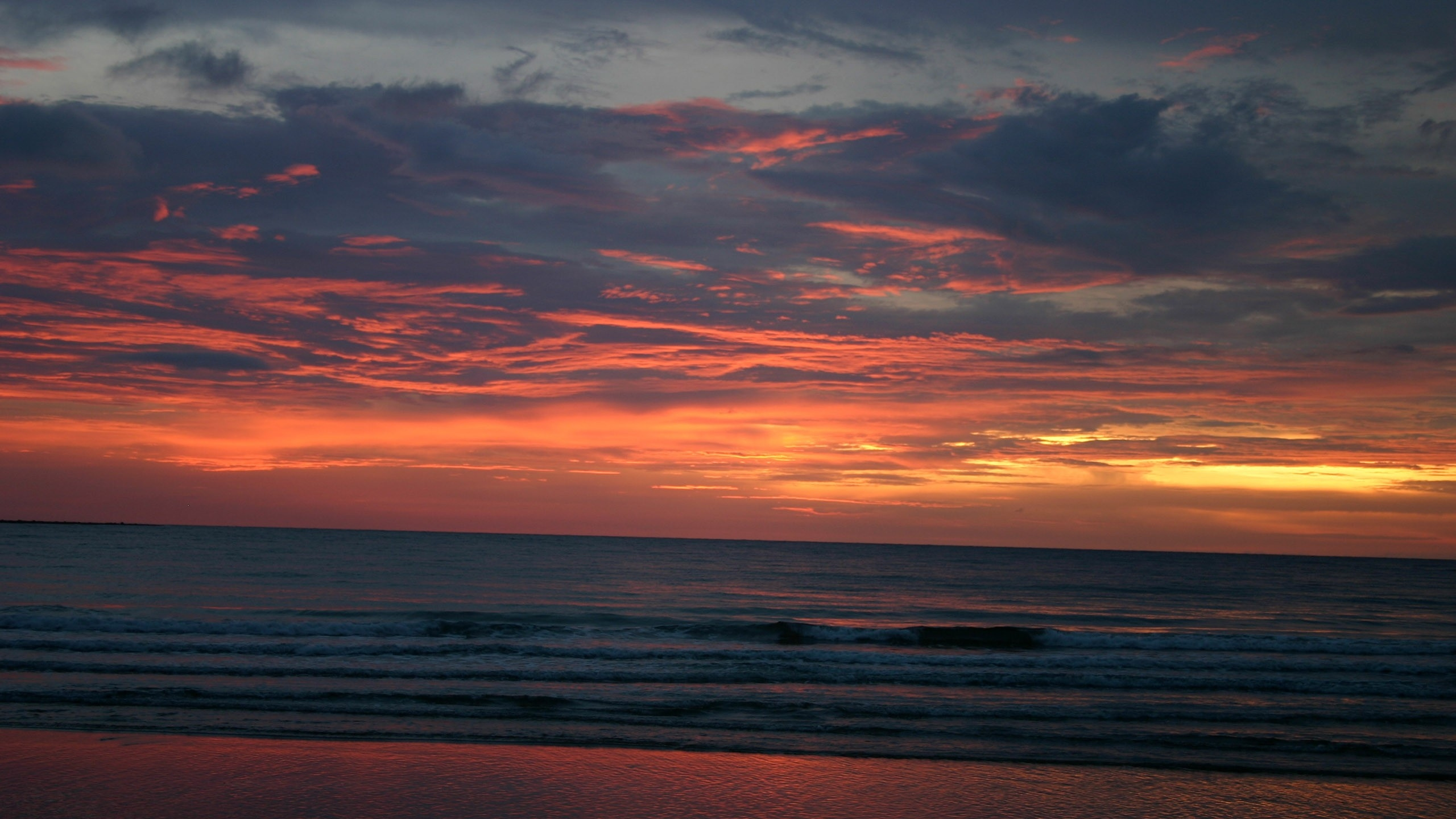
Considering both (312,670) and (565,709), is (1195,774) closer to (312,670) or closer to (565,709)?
(565,709)

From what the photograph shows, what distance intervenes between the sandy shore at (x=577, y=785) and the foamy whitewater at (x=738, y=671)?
703mm

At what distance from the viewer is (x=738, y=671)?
701 inches

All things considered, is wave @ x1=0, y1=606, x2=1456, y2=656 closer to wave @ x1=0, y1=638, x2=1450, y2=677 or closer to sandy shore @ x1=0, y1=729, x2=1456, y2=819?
wave @ x1=0, y1=638, x2=1450, y2=677

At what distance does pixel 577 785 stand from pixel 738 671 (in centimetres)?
855

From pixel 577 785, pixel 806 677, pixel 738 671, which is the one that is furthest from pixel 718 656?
pixel 577 785

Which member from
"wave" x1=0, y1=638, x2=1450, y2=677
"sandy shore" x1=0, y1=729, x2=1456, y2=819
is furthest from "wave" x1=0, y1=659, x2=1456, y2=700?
"sandy shore" x1=0, y1=729, x2=1456, y2=819

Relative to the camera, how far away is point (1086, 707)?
48.1 feet

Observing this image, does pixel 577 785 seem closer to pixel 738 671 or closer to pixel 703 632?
pixel 738 671

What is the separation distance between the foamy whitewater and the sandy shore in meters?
0.70

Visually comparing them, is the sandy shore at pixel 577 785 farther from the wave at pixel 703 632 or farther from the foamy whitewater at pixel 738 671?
the wave at pixel 703 632

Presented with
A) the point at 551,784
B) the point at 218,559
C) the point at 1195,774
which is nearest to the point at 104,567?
the point at 218,559

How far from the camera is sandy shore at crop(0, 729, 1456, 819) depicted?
872 centimetres

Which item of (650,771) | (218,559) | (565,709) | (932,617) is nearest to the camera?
(650,771)

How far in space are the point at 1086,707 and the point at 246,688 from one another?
47.5 ft
